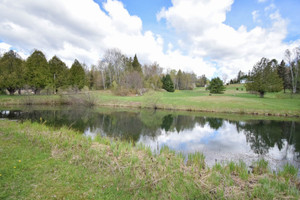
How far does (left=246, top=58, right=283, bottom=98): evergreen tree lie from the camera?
34456mm

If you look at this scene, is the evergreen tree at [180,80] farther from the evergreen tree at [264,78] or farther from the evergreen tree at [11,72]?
the evergreen tree at [11,72]

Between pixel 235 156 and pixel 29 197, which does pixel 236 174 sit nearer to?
pixel 235 156

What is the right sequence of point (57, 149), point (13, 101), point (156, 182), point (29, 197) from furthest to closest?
point (13, 101) < point (57, 149) < point (156, 182) < point (29, 197)

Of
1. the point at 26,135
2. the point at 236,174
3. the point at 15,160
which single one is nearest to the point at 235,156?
the point at 236,174

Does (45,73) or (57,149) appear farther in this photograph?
(45,73)

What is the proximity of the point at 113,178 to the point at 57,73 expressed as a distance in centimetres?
3969

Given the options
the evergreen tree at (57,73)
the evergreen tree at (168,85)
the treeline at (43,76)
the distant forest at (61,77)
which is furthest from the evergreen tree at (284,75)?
the evergreen tree at (57,73)

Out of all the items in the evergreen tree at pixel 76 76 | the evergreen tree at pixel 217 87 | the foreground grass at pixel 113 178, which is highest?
the evergreen tree at pixel 76 76

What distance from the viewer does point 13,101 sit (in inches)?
1155

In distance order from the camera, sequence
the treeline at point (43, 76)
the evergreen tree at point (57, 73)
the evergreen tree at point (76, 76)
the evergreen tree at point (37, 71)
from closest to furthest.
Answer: the treeline at point (43, 76), the evergreen tree at point (37, 71), the evergreen tree at point (57, 73), the evergreen tree at point (76, 76)

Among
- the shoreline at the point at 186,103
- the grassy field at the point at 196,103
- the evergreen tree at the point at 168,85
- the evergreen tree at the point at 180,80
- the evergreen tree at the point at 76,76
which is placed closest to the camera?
the shoreline at the point at 186,103

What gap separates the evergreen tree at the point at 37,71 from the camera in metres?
32.6

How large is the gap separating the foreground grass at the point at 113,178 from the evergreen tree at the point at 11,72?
31.9 m

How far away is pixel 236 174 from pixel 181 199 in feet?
10.1
